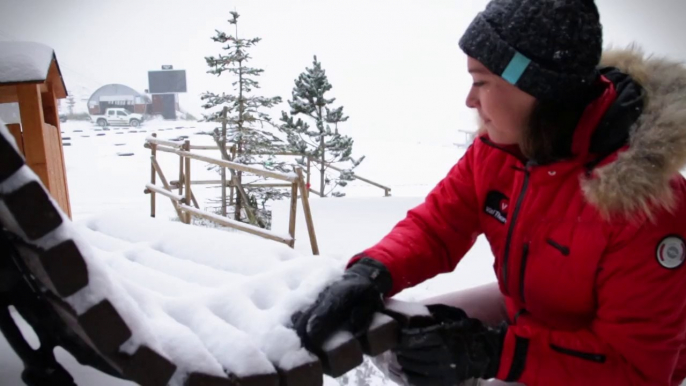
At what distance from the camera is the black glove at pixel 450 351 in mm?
1113

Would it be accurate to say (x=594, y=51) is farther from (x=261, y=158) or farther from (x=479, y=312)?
(x=261, y=158)

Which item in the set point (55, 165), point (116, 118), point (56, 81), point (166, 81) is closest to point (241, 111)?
point (56, 81)

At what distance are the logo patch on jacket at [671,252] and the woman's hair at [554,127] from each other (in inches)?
12.3

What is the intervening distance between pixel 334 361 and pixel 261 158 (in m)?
11.4

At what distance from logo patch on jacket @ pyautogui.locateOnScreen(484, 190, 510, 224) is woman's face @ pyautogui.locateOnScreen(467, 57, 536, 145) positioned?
22cm

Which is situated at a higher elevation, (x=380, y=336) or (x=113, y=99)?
(x=380, y=336)

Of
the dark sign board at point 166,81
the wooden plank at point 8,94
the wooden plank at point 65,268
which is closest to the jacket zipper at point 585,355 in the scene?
the wooden plank at point 65,268

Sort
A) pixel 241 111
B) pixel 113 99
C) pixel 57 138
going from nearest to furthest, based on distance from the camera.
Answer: pixel 57 138 → pixel 241 111 → pixel 113 99

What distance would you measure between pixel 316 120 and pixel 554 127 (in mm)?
12676

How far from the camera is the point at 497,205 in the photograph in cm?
145

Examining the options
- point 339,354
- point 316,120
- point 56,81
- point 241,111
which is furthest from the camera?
point 316,120

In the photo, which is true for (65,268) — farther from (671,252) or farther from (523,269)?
(671,252)

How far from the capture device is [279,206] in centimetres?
934

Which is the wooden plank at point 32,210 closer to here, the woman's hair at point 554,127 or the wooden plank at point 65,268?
the wooden plank at point 65,268
